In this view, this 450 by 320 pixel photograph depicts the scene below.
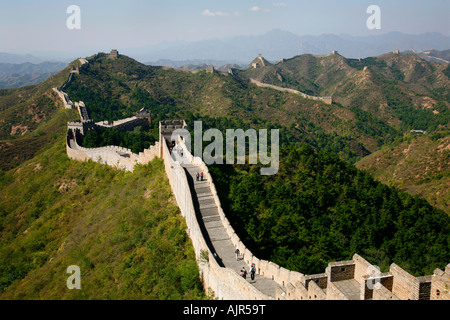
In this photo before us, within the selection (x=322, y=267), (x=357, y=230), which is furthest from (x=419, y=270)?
(x=322, y=267)

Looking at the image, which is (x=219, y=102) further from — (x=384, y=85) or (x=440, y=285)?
(x=440, y=285)

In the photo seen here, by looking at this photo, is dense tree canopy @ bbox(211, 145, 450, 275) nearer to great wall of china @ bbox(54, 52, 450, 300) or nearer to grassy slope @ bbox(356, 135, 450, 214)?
great wall of china @ bbox(54, 52, 450, 300)

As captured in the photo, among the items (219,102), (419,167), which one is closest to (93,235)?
(419,167)

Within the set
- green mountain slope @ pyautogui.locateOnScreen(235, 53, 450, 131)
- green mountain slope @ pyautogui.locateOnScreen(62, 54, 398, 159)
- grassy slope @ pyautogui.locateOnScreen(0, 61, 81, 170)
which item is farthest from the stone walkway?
green mountain slope @ pyautogui.locateOnScreen(235, 53, 450, 131)

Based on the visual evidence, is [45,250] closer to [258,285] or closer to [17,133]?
[258,285]

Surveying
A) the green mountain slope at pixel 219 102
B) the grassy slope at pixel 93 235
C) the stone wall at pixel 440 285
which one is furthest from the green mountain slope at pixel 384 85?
the stone wall at pixel 440 285

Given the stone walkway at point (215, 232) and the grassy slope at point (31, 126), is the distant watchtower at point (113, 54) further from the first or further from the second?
the stone walkway at point (215, 232)
